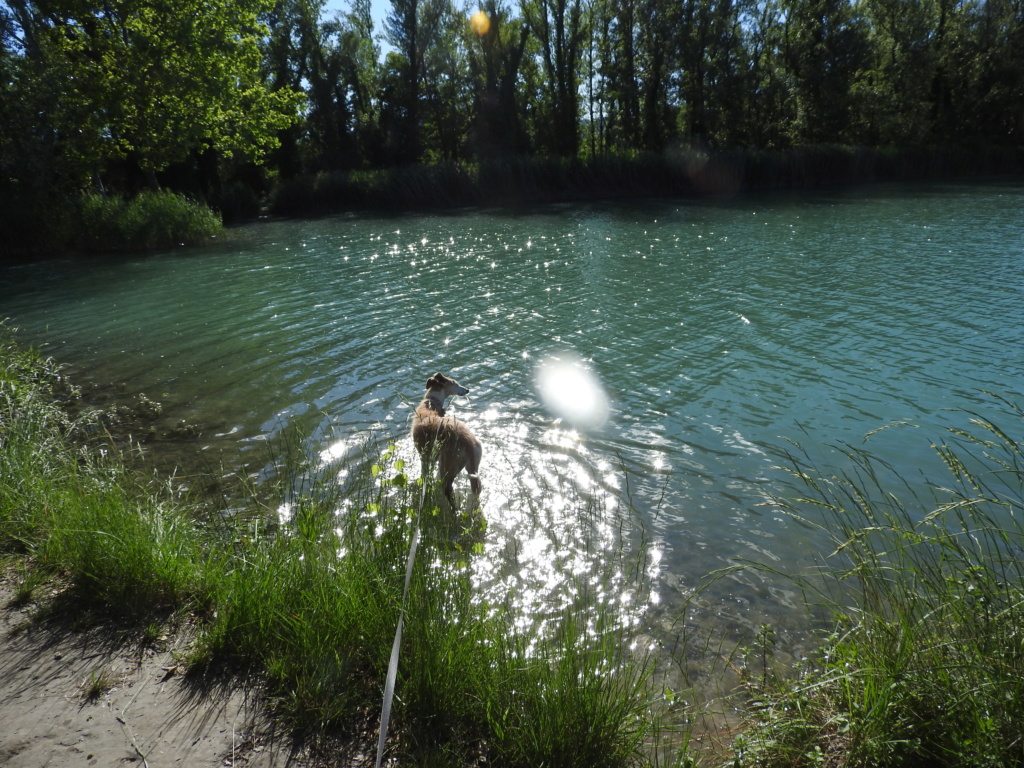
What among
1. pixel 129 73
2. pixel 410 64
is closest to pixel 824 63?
pixel 410 64

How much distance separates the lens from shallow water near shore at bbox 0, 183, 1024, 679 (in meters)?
5.23

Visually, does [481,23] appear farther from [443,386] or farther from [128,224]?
[443,386]

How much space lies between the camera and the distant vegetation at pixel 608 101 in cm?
3894

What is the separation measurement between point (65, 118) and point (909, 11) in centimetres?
5443

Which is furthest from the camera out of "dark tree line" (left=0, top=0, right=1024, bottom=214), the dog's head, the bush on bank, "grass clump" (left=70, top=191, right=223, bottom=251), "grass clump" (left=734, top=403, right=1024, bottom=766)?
"dark tree line" (left=0, top=0, right=1024, bottom=214)

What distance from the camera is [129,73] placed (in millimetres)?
24969

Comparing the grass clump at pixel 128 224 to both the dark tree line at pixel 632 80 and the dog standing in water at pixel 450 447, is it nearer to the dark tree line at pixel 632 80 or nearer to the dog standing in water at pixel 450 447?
the dark tree line at pixel 632 80

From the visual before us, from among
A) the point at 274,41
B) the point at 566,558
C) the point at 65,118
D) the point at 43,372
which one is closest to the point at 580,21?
the point at 274,41

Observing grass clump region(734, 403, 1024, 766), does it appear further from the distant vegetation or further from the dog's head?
the distant vegetation

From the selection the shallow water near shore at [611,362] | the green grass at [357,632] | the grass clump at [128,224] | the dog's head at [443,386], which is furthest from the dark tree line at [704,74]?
the green grass at [357,632]

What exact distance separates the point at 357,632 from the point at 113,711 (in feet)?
3.64

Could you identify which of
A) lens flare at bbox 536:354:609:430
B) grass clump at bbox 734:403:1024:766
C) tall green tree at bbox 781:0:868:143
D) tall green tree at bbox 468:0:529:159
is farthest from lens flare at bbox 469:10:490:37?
grass clump at bbox 734:403:1024:766

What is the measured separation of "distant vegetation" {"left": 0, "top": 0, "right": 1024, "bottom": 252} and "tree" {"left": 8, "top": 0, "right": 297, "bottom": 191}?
8.70 ft

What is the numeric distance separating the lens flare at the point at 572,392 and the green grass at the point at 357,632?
11.9ft
